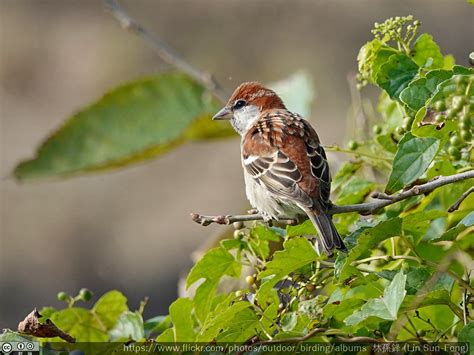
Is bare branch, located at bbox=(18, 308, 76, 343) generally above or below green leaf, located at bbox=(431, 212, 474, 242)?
below

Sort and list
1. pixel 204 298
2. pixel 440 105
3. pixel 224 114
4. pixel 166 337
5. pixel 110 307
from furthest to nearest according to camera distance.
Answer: pixel 224 114 → pixel 110 307 → pixel 204 298 → pixel 166 337 → pixel 440 105

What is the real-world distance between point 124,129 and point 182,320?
48.4 inches

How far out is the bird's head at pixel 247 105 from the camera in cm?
372

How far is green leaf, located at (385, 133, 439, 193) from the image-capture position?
202 centimetres

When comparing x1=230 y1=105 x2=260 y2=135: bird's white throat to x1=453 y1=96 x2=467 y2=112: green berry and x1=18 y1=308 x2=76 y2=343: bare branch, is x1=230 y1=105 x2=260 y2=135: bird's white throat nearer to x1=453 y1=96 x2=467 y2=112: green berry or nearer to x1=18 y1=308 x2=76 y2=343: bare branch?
x1=18 y1=308 x2=76 y2=343: bare branch

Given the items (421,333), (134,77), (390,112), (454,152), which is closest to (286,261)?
(421,333)

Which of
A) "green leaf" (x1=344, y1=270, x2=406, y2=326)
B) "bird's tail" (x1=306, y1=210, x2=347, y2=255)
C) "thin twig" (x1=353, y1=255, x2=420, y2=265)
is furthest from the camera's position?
"bird's tail" (x1=306, y1=210, x2=347, y2=255)

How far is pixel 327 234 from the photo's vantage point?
7.70ft

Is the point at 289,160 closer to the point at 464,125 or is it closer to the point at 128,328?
the point at 128,328

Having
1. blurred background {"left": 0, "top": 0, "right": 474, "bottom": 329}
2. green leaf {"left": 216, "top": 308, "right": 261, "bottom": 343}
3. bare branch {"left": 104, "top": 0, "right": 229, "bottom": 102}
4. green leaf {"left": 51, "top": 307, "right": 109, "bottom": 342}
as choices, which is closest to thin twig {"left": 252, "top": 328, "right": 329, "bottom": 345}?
green leaf {"left": 216, "top": 308, "right": 261, "bottom": 343}

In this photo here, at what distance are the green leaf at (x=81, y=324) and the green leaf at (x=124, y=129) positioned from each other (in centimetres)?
86

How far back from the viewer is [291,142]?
3.33m

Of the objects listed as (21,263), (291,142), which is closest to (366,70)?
(291,142)

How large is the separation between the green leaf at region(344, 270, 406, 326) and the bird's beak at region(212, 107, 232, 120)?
1841mm
